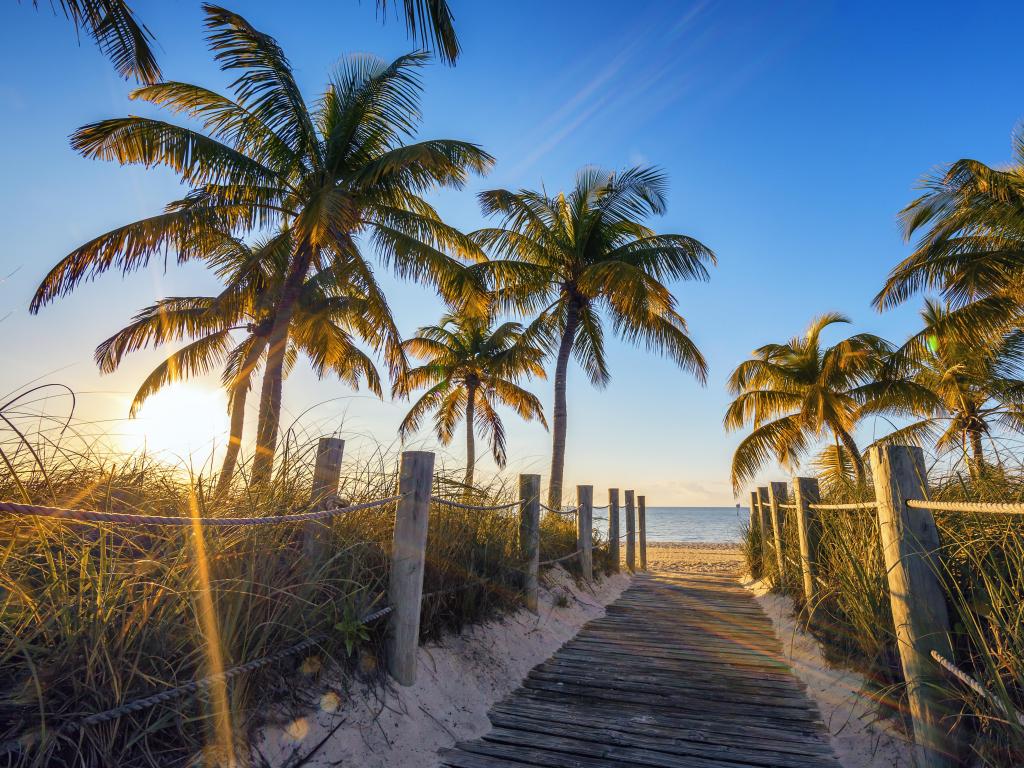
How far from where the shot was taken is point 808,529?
17.5 feet

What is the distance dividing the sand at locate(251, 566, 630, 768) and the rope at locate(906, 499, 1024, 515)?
2.64 m

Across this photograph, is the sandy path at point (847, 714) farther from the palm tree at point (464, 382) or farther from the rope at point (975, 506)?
the palm tree at point (464, 382)

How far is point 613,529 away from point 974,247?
10.8m

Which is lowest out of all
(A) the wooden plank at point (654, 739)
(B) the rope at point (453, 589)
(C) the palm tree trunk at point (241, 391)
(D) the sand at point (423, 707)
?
(A) the wooden plank at point (654, 739)

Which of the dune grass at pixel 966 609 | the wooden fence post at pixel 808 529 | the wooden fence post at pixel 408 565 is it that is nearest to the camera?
the dune grass at pixel 966 609

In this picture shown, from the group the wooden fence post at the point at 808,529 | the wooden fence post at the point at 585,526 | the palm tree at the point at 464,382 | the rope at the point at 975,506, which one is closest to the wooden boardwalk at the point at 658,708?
the wooden fence post at the point at 808,529

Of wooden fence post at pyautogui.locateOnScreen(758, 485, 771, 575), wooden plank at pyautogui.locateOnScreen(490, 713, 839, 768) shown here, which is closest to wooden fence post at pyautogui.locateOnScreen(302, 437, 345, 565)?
wooden plank at pyautogui.locateOnScreen(490, 713, 839, 768)

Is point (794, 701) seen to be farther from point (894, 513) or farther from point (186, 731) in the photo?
point (186, 731)

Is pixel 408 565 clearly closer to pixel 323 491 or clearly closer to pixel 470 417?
pixel 323 491

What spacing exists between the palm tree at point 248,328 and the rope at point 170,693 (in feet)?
29.5

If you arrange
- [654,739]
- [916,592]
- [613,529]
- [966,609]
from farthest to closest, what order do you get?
[613,529] → [654,739] → [916,592] → [966,609]

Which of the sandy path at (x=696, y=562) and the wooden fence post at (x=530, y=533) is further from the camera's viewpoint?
the sandy path at (x=696, y=562)

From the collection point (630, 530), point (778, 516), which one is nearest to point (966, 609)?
point (778, 516)

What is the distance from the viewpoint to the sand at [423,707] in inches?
96.0
